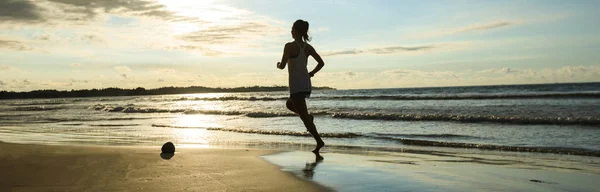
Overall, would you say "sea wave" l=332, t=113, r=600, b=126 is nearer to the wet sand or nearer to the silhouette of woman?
the wet sand

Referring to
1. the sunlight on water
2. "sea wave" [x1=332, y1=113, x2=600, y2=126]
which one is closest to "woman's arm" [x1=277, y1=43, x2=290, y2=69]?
the sunlight on water

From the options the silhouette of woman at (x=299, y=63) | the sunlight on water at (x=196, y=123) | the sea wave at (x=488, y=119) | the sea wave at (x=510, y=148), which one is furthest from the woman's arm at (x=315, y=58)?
the sea wave at (x=488, y=119)

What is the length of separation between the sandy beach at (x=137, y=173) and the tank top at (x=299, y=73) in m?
1.21

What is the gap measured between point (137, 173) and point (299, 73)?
271 centimetres

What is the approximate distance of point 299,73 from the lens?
6.52 meters

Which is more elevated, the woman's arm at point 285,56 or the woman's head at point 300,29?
the woman's head at point 300,29

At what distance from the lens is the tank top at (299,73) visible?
6500 millimetres

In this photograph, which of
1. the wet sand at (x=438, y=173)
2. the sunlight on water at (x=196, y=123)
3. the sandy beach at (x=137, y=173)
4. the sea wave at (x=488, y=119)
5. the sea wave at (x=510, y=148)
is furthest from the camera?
the sunlight on water at (x=196, y=123)

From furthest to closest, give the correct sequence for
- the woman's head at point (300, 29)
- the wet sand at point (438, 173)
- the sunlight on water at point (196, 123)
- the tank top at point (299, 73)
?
the sunlight on water at point (196, 123) < the tank top at point (299, 73) < the woman's head at point (300, 29) < the wet sand at point (438, 173)

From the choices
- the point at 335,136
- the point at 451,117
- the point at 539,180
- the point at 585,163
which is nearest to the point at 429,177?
the point at 539,180

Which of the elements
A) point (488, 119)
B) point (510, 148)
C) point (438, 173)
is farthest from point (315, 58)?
point (488, 119)

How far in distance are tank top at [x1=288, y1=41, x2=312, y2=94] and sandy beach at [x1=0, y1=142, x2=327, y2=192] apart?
3.98ft

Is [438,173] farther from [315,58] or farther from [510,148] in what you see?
[510,148]

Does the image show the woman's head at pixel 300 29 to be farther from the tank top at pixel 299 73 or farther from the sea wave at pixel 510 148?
the sea wave at pixel 510 148
